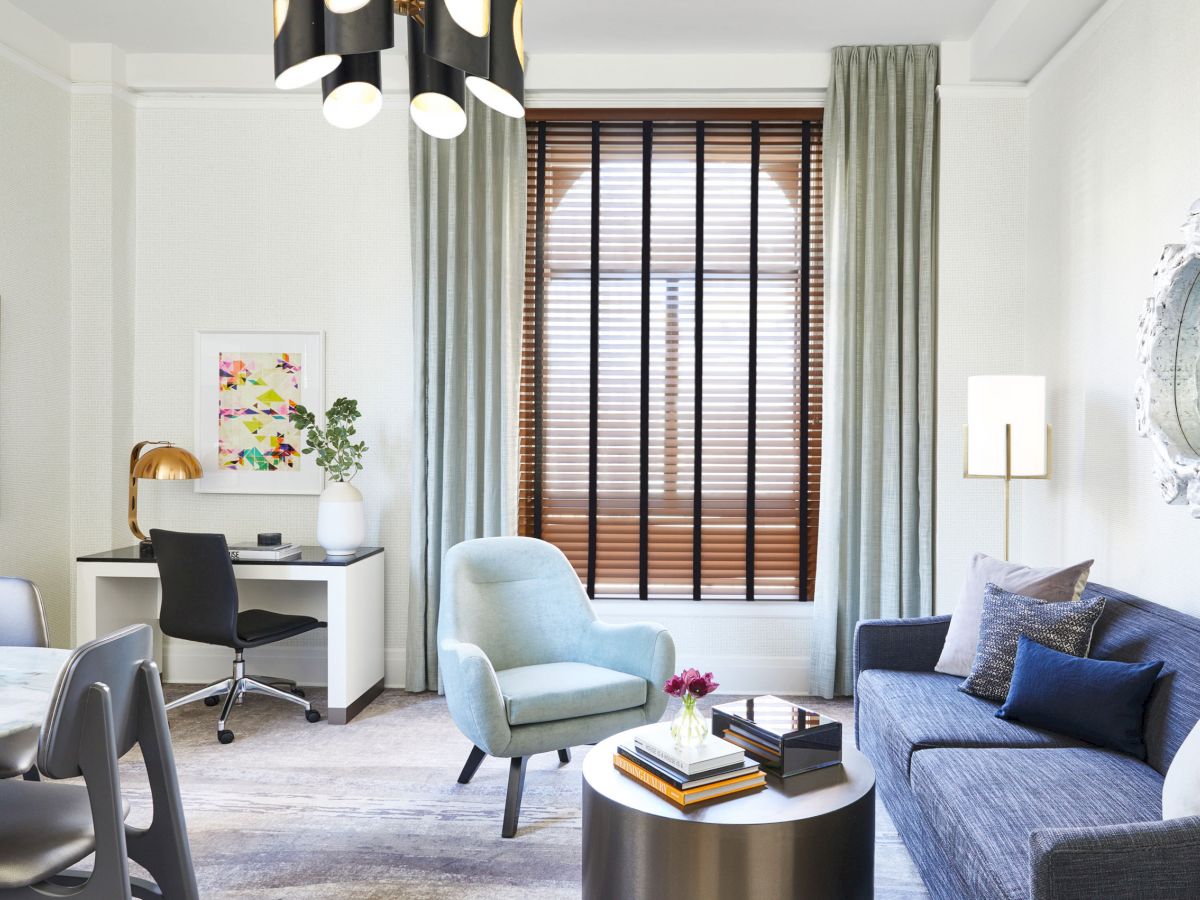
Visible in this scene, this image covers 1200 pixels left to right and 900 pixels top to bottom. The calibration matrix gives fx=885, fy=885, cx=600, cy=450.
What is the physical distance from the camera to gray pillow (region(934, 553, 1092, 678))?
284cm

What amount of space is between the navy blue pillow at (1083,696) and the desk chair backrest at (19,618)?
106 inches

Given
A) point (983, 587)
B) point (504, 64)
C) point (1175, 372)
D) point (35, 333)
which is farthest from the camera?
point (35, 333)

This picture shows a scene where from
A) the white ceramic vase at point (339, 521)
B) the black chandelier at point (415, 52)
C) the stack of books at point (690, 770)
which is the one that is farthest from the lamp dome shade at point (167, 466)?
the stack of books at point (690, 770)

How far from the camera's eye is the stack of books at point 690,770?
2051 millimetres

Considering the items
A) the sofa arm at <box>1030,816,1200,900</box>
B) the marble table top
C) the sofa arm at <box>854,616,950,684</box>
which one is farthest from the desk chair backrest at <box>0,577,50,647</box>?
the sofa arm at <box>854,616,950,684</box>

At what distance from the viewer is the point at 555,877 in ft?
8.13

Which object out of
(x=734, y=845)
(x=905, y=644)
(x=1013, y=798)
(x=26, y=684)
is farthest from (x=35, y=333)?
(x=1013, y=798)

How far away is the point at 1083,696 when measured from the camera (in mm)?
2359

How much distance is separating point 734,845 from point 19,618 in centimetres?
197

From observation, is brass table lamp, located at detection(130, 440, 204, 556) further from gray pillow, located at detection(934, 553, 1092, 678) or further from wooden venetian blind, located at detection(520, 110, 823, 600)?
gray pillow, located at detection(934, 553, 1092, 678)

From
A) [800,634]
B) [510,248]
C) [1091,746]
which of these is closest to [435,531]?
[510,248]

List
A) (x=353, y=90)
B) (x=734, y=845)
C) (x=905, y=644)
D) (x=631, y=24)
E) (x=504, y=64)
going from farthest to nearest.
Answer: (x=631, y=24)
(x=905, y=644)
(x=353, y=90)
(x=504, y=64)
(x=734, y=845)

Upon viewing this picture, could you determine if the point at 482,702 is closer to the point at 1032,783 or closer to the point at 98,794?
the point at 98,794

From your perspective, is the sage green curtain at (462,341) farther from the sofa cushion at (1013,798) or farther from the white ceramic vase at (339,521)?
the sofa cushion at (1013,798)
